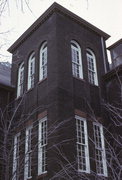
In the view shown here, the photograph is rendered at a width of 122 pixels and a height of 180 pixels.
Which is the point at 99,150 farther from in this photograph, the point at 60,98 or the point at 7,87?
the point at 7,87

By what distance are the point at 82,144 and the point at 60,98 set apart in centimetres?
244

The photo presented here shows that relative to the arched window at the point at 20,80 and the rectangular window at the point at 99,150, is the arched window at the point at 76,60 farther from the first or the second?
the arched window at the point at 20,80

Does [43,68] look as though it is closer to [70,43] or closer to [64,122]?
[70,43]

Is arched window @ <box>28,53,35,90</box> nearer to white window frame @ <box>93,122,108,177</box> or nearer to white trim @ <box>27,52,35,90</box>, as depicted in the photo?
white trim @ <box>27,52,35,90</box>

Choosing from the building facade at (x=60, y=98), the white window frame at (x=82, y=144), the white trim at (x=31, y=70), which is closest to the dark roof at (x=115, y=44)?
the building facade at (x=60, y=98)

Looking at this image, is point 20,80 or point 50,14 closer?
point 50,14

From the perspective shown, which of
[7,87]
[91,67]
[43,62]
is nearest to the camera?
[43,62]

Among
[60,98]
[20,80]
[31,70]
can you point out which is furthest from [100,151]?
[20,80]

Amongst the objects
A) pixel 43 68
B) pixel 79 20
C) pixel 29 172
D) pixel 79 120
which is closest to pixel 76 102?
pixel 79 120

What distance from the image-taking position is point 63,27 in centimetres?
1697

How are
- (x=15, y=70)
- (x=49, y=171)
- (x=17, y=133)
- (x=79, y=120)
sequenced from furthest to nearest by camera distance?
(x=15, y=70) < (x=17, y=133) < (x=79, y=120) < (x=49, y=171)

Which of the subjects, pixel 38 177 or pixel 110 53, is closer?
pixel 38 177

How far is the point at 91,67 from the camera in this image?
17641 mm

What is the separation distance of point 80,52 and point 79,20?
219 centimetres
